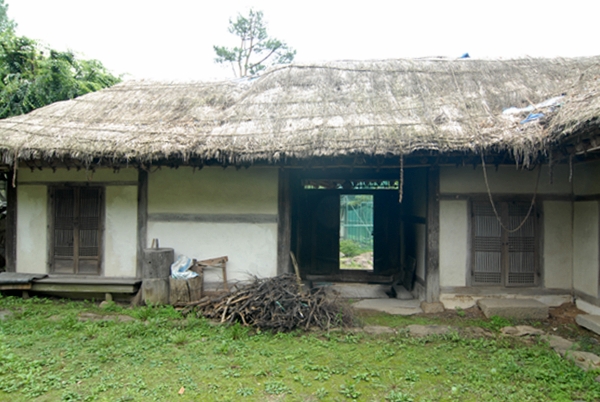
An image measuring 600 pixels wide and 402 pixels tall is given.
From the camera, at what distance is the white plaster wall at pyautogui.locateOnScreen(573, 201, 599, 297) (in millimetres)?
4949

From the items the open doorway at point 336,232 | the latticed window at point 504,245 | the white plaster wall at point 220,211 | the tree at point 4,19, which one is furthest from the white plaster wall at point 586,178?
the tree at point 4,19

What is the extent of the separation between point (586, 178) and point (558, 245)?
1044 mm

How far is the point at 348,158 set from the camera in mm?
5227

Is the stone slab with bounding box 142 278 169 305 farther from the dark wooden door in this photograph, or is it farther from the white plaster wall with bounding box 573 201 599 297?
the white plaster wall with bounding box 573 201 599 297

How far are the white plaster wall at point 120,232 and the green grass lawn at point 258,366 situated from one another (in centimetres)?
126

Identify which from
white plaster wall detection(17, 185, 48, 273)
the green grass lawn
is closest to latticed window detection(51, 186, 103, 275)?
white plaster wall detection(17, 185, 48, 273)

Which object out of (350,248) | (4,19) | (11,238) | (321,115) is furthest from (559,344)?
(4,19)

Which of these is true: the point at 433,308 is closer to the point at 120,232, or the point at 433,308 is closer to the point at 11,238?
the point at 120,232

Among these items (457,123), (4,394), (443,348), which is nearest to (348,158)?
(457,123)

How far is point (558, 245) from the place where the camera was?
5477mm

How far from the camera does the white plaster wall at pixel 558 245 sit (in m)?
5.45

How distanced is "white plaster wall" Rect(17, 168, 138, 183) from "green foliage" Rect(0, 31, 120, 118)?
3.68m

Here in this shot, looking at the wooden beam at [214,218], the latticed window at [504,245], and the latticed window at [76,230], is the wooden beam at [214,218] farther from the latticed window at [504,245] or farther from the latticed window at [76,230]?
the latticed window at [504,245]

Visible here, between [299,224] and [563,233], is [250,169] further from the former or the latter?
[563,233]
